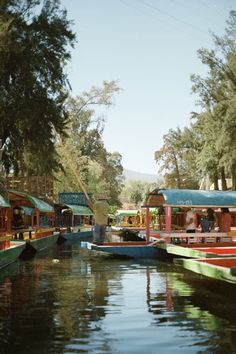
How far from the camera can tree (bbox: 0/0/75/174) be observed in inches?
1187

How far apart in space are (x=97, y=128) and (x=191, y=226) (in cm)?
5001

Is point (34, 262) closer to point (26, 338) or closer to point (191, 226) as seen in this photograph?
point (191, 226)

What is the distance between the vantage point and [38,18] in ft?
104

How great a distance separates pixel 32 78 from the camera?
3075 cm

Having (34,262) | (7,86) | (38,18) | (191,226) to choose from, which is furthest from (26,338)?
(38,18)

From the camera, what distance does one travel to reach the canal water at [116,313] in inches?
273

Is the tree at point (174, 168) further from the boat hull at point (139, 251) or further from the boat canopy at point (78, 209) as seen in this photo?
the boat hull at point (139, 251)

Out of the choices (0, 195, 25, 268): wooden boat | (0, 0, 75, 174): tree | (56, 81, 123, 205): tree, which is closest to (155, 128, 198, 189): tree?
(56, 81, 123, 205): tree

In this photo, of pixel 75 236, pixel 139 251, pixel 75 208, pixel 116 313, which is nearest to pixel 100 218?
pixel 139 251

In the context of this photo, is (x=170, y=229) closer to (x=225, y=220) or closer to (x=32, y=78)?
(x=225, y=220)

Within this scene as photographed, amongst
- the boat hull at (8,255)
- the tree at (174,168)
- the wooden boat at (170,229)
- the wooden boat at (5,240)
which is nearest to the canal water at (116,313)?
the boat hull at (8,255)

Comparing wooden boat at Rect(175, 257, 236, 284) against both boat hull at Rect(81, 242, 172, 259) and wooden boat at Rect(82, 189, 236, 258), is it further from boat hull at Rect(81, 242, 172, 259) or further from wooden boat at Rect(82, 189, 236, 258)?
boat hull at Rect(81, 242, 172, 259)

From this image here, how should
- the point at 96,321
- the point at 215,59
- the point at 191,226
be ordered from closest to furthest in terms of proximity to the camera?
the point at 96,321 < the point at 191,226 < the point at 215,59

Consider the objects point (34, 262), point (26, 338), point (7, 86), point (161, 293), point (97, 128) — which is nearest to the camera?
point (26, 338)
